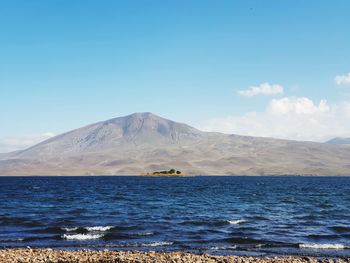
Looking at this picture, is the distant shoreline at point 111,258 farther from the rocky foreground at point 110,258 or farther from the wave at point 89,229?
the wave at point 89,229

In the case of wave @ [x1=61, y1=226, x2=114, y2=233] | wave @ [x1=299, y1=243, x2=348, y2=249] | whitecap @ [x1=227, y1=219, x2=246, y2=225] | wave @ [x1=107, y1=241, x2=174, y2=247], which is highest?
wave @ [x1=61, y1=226, x2=114, y2=233]

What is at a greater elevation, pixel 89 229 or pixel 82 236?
pixel 89 229

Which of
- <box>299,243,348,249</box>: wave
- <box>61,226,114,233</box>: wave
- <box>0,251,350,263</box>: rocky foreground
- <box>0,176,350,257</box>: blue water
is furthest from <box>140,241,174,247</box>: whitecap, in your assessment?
<box>299,243,348,249</box>: wave

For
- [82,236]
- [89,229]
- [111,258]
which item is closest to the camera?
[111,258]

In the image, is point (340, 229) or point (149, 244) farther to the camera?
point (340, 229)

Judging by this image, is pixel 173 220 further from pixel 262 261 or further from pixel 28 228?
pixel 262 261

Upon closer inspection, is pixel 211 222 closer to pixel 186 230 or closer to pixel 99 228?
pixel 186 230

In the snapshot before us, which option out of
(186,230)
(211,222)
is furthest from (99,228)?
(211,222)

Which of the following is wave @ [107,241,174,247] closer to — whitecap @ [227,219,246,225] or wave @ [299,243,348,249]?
wave @ [299,243,348,249]

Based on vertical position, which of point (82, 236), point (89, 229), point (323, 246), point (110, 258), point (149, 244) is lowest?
point (323, 246)

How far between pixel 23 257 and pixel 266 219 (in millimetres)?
31984

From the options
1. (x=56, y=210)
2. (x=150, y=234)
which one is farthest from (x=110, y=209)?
(x=150, y=234)

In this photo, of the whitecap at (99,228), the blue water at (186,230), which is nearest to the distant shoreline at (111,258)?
the blue water at (186,230)

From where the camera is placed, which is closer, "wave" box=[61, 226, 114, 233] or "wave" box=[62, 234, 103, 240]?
"wave" box=[62, 234, 103, 240]
